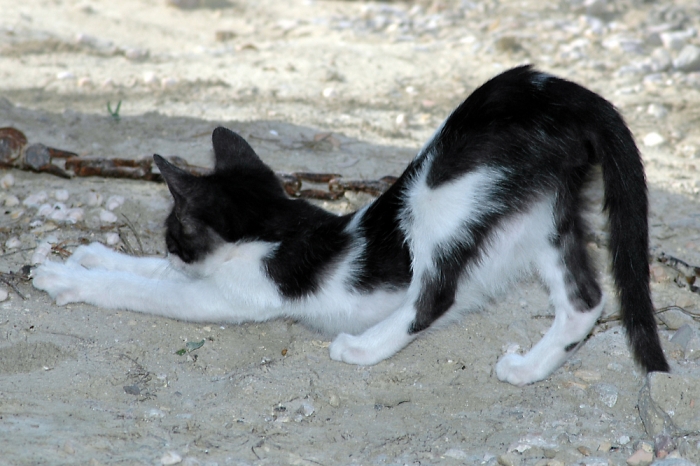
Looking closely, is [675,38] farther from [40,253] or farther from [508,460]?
[40,253]

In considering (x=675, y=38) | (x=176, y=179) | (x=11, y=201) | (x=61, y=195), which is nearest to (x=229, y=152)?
(x=176, y=179)

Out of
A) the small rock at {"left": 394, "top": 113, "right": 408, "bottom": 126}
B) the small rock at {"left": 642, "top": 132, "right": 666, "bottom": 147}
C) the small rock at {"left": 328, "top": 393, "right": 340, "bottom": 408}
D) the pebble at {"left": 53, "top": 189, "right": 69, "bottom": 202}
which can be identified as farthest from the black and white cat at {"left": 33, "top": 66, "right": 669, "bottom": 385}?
the small rock at {"left": 642, "top": 132, "right": 666, "bottom": 147}

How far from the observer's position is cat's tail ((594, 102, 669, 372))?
2689 mm

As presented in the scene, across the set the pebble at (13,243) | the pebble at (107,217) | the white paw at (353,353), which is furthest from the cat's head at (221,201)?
the pebble at (13,243)

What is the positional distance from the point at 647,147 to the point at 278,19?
4.30m

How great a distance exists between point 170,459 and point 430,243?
125 centimetres

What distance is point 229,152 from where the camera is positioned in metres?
3.36

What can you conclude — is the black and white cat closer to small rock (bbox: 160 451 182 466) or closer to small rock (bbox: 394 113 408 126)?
small rock (bbox: 160 451 182 466)

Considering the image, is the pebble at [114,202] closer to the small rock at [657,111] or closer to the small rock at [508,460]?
the small rock at [508,460]

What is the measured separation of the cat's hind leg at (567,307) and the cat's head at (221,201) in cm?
120

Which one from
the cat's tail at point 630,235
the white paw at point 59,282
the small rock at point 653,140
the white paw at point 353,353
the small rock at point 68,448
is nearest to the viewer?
the small rock at point 68,448

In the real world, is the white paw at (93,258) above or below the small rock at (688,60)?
below

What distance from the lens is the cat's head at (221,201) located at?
3021mm

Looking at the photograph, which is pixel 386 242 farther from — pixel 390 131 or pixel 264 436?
pixel 390 131
